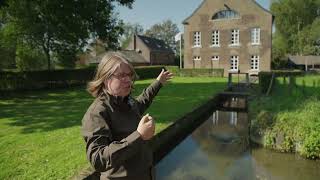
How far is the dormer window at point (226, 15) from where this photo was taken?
4344 centimetres

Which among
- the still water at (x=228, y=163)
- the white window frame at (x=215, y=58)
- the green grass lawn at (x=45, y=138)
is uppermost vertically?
the white window frame at (x=215, y=58)

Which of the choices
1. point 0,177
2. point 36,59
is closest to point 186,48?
point 36,59

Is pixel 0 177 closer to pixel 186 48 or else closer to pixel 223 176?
pixel 223 176

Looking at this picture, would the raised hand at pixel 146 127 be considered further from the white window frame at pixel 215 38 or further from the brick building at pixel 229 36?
the white window frame at pixel 215 38

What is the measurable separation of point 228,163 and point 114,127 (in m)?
7.56

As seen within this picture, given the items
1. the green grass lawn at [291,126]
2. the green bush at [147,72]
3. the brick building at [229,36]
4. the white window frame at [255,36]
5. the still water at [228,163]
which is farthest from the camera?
the white window frame at [255,36]

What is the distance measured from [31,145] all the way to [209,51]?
38563 millimetres

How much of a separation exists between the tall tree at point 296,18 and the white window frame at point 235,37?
27428 millimetres

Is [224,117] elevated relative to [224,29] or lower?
lower

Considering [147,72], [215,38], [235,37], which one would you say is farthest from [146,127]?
[215,38]

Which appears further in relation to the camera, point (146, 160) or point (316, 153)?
point (316, 153)

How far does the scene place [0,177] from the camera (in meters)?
5.88

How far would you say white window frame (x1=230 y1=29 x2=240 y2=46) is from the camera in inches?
1710

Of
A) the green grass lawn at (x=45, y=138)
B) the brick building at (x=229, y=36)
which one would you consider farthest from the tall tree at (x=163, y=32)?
the green grass lawn at (x=45, y=138)
